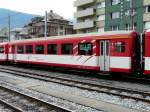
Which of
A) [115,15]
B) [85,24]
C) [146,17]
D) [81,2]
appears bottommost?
[146,17]

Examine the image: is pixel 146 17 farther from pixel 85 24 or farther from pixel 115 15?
pixel 85 24

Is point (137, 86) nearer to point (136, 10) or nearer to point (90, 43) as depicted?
point (90, 43)

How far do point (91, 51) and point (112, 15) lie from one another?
120ft

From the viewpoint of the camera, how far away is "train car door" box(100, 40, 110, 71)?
778 inches

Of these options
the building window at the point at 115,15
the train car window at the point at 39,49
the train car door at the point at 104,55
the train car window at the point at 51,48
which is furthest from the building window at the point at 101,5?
the train car door at the point at 104,55

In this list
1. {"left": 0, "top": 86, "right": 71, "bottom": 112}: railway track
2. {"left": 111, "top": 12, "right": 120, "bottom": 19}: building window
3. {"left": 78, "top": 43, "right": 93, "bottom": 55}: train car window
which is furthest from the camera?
{"left": 111, "top": 12, "right": 120, "bottom": 19}: building window

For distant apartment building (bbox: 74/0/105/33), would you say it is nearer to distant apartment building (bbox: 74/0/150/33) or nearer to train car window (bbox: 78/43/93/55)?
distant apartment building (bbox: 74/0/150/33)

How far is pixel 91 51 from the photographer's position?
2100 centimetres

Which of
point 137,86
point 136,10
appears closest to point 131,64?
point 137,86

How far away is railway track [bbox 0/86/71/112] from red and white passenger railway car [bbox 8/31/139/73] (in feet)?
22.5

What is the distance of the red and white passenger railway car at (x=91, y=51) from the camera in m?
18.2

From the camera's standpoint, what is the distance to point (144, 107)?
11.4 meters

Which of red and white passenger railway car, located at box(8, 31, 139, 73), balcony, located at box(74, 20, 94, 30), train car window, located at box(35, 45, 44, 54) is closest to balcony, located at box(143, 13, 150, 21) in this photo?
balcony, located at box(74, 20, 94, 30)

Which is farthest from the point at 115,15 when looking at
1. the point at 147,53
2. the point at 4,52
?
the point at 147,53
